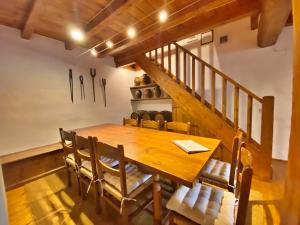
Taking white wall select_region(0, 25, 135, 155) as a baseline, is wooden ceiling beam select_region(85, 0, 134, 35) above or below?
above

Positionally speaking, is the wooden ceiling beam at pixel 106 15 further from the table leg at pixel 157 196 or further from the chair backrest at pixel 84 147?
the table leg at pixel 157 196

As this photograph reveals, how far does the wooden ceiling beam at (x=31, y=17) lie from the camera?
1.84m

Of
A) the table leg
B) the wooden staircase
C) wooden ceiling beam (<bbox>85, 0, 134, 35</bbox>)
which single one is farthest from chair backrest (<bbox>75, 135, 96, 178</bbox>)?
the wooden staircase

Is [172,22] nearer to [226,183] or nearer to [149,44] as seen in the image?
[149,44]

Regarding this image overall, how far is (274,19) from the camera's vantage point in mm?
1782

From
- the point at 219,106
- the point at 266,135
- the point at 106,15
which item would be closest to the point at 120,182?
the point at 266,135

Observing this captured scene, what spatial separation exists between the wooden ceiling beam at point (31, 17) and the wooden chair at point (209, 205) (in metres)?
2.59

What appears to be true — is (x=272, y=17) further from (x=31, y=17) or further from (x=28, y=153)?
(x=28, y=153)

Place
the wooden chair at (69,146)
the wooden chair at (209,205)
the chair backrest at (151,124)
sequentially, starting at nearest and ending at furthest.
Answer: the wooden chair at (209,205), the wooden chair at (69,146), the chair backrest at (151,124)

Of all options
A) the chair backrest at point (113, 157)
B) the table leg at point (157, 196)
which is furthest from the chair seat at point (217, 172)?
the chair backrest at point (113, 157)

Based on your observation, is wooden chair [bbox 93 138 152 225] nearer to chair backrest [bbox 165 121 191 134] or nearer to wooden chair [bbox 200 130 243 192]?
wooden chair [bbox 200 130 243 192]

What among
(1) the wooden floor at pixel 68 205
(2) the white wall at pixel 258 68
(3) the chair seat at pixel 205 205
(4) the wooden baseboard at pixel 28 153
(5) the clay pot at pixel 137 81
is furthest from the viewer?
(5) the clay pot at pixel 137 81

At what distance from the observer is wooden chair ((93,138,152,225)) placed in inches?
46.5

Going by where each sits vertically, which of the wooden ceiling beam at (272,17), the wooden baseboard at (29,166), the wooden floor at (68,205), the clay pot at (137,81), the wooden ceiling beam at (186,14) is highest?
the wooden ceiling beam at (186,14)
